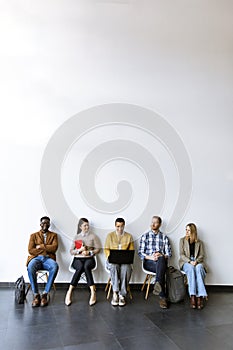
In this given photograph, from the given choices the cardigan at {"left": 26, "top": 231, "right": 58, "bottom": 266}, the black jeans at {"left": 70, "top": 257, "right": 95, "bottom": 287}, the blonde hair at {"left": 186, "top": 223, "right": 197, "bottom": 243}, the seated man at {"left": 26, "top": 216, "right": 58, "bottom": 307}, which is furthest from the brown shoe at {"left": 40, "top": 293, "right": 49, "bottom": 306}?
the blonde hair at {"left": 186, "top": 223, "right": 197, "bottom": 243}

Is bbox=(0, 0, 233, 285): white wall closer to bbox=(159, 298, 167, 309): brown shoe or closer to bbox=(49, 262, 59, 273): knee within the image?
bbox=(49, 262, 59, 273): knee

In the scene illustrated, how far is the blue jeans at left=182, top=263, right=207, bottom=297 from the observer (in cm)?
373

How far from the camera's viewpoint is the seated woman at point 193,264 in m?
3.71

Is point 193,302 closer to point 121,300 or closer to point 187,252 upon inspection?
point 187,252

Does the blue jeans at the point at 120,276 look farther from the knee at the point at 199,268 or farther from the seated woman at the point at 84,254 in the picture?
the knee at the point at 199,268

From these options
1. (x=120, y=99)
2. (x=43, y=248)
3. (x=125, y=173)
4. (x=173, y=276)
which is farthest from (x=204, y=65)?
(x=43, y=248)

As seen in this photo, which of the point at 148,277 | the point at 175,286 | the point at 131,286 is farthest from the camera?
the point at 131,286

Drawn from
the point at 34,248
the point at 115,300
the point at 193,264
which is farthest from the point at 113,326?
the point at 34,248

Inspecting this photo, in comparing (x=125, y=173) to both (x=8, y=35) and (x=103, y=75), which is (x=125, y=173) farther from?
(x=8, y=35)

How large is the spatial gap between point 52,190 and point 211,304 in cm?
266

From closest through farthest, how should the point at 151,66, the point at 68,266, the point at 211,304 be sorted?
the point at 211,304 < the point at 68,266 < the point at 151,66

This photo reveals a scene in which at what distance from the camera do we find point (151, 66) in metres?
4.68

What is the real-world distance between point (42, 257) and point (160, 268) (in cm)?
156

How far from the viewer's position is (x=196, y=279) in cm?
387
